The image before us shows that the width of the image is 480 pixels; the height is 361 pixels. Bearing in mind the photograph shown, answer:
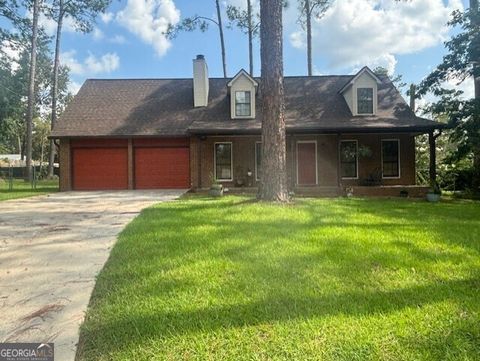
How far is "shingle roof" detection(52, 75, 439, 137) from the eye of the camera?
14531 mm

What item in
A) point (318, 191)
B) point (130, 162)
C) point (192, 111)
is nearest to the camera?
point (318, 191)

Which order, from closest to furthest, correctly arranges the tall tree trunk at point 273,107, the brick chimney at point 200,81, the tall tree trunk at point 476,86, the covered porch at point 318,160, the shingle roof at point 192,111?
the tall tree trunk at point 273,107 → the tall tree trunk at point 476,86 → the shingle roof at point 192,111 → the covered porch at point 318,160 → the brick chimney at point 200,81

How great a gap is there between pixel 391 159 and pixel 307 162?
11.6 ft

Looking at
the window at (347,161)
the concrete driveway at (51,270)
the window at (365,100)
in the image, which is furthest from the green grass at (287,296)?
the window at (365,100)

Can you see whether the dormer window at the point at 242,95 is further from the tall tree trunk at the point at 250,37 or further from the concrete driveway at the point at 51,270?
the tall tree trunk at the point at 250,37

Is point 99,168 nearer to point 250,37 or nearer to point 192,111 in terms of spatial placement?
point 192,111

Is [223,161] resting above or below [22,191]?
above

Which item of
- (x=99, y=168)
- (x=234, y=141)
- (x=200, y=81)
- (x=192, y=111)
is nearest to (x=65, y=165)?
(x=99, y=168)

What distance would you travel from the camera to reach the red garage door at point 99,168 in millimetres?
16266

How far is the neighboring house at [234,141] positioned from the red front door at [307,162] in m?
0.04

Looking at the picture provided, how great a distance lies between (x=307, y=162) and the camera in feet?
51.6

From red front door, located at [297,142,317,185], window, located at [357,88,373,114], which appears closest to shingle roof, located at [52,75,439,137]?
window, located at [357,88,373,114]

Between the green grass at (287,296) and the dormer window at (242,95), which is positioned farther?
the dormer window at (242,95)

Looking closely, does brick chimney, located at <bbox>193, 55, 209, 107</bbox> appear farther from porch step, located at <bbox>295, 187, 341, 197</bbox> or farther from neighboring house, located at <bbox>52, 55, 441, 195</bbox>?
porch step, located at <bbox>295, 187, 341, 197</bbox>
